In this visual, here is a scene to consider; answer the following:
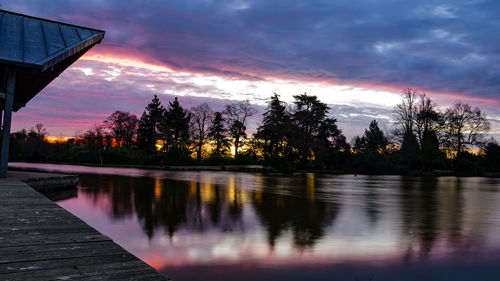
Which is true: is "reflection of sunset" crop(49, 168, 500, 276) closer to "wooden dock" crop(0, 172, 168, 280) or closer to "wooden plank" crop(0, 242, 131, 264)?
"wooden dock" crop(0, 172, 168, 280)

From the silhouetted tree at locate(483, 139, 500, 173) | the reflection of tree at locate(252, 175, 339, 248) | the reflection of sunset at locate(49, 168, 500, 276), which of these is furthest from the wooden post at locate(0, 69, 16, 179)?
the silhouetted tree at locate(483, 139, 500, 173)

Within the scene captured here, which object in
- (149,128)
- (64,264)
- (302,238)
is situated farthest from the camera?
(149,128)

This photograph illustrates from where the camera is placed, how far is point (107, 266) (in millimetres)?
3146

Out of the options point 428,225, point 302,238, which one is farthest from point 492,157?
point 302,238

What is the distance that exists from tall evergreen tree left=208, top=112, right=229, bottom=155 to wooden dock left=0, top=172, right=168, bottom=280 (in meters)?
52.8

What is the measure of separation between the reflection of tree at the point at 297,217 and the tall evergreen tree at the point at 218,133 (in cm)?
4447

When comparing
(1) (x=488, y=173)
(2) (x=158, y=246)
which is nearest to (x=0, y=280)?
(2) (x=158, y=246)

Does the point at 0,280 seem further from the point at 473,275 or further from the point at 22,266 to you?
the point at 473,275

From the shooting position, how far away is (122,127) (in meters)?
70.1

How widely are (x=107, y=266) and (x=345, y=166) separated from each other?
49826mm

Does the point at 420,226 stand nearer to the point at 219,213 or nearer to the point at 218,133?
the point at 219,213

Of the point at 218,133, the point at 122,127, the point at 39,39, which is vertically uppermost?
the point at 122,127

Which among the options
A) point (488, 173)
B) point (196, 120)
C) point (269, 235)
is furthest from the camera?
point (196, 120)

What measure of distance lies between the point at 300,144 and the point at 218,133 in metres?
15.8
